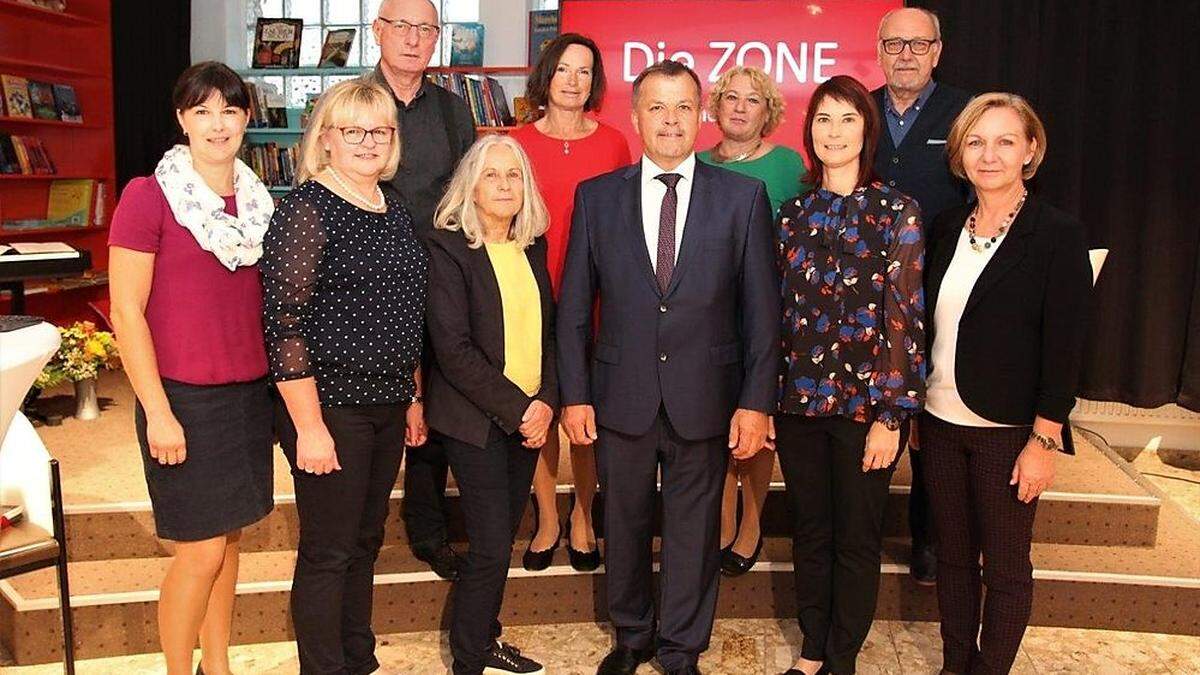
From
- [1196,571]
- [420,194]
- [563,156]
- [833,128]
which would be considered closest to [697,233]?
[833,128]

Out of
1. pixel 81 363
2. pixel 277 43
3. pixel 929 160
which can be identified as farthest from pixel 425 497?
pixel 277 43

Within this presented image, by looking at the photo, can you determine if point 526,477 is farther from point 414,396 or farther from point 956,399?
point 956,399

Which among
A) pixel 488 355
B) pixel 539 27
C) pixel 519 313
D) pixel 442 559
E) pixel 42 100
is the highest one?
pixel 539 27

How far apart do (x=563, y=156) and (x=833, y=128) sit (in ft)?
2.82

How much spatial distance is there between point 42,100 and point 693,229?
16.9ft

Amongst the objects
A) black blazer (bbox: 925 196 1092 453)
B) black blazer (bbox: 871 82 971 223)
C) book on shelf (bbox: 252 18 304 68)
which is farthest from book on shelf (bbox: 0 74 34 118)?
black blazer (bbox: 925 196 1092 453)

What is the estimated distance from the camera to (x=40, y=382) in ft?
13.8

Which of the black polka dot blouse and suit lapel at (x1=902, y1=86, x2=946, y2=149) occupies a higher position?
suit lapel at (x1=902, y1=86, x2=946, y2=149)

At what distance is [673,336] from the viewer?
91.4 inches

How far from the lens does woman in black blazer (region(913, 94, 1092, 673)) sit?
7.13 feet

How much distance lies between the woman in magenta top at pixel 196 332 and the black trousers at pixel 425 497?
0.71 m

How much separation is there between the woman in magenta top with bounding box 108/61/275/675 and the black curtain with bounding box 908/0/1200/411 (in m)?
3.59

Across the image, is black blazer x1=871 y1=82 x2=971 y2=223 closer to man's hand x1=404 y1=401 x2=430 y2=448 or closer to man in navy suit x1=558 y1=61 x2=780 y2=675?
man in navy suit x1=558 y1=61 x2=780 y2=675

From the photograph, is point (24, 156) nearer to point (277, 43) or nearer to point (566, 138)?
point (277, 43)
